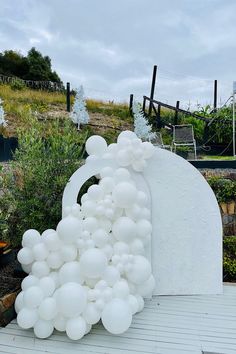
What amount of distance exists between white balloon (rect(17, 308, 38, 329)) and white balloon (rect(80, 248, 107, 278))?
16.7 inches

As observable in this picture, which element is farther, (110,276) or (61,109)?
(61,109)

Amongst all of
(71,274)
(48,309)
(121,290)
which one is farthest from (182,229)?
(48,309)

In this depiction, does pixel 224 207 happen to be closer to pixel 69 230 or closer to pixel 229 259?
pixel 229 259

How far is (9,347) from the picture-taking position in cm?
210

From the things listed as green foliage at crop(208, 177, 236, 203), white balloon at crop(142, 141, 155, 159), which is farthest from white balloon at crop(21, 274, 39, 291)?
green foliage at crop(208, 177, 236, 203)

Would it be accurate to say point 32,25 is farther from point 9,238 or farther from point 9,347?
point 9,347

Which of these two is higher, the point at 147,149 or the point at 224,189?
the point at 147,149

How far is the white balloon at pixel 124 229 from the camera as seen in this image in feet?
8.14

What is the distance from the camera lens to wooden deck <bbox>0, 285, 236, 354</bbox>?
6.88 ft

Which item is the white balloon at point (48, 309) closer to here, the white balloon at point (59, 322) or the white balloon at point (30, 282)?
the white balloon at point (59, 322)

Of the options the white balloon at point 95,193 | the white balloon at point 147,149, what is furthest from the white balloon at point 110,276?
the white balloon at point 147,149

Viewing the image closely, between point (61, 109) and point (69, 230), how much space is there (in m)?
11.0

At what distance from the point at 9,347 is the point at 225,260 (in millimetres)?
2516

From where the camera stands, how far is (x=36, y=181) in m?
3.20
